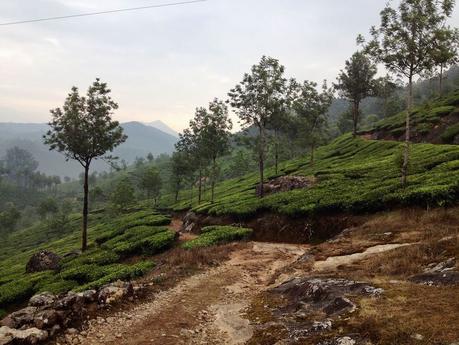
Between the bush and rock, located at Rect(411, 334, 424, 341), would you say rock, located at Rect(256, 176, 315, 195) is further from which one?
rock, located at Rect(411, 334, 424, 341)

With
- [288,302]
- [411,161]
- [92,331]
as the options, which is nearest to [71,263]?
[92,331]

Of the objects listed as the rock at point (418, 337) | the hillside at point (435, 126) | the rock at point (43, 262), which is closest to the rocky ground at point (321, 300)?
the rock at point (418, 337)

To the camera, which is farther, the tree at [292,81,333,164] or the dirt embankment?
the tree at [292,81,333,164]

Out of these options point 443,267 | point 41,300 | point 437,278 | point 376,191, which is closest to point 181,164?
point 376,191

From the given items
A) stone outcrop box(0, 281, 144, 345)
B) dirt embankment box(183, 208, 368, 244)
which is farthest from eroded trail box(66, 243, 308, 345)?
dirt embankment box(183, 208, 368, 244)

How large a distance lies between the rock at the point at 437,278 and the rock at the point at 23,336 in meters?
13.6

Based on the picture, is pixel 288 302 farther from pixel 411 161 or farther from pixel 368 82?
pixel 368 82

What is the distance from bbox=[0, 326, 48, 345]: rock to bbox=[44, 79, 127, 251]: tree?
27.5m

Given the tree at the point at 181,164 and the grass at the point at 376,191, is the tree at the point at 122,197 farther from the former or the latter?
the grass at the point at 376,191

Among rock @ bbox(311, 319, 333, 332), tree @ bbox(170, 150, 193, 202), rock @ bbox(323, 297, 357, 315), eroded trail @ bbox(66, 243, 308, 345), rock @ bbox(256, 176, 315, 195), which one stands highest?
tree @ bbox(170, 150, 193, 202)

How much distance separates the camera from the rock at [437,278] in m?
13.4

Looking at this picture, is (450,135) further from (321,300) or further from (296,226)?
(321,300)

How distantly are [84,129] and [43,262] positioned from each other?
48.4 ft

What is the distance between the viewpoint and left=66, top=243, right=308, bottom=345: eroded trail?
14.1 meters
